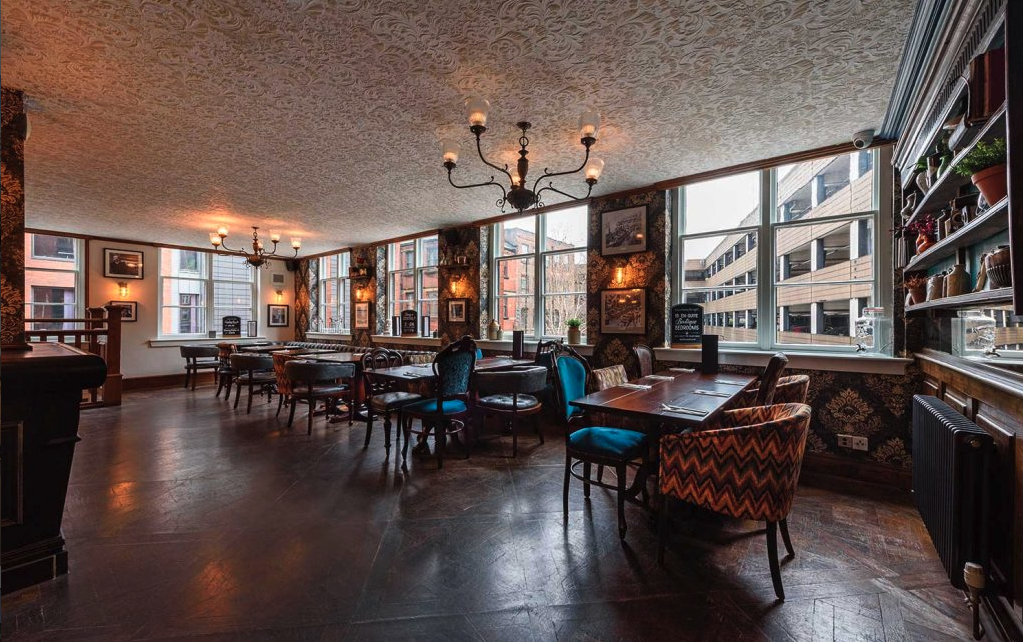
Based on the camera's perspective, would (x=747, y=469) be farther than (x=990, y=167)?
Yes

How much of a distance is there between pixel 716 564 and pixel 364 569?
5.92ft

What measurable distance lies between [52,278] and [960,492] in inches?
453

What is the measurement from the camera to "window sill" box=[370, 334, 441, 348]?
725 cm

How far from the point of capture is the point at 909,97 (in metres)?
2.70

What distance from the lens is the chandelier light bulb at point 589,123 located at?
2623 millimetres

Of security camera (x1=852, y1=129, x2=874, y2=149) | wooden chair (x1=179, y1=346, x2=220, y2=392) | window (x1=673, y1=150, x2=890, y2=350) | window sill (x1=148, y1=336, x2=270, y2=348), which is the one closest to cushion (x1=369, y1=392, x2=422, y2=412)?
window (x1=673, y1=150, x2=890, y2=350)

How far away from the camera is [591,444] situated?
2.64 metres

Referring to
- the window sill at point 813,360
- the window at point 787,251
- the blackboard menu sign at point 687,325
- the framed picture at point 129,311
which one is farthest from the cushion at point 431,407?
the framed picture at point 129,311

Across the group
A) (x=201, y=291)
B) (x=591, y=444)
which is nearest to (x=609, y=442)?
(x=591, y=444)

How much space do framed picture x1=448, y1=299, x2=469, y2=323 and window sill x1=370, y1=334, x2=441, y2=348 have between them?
513mm

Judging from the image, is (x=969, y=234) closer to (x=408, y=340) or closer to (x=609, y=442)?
(x=609, y=442)

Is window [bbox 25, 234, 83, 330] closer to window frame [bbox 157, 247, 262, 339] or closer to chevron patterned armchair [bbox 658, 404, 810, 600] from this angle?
window frame [bbox 157, 247, 262, 339]

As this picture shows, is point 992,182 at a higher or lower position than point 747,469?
higher

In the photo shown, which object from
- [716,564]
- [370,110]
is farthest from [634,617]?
[370,110]
